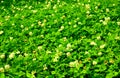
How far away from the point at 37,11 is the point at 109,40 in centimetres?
267

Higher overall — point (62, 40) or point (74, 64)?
point (62, 40)

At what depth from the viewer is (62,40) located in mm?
4488

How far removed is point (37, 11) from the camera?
6332 millimetres

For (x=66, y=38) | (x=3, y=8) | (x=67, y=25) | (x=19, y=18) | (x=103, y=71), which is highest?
(x=3, y=8)

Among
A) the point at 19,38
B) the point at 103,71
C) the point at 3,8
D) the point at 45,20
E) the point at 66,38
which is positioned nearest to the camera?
the point at 103,71

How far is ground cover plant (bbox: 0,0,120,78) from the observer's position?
3.66 meters

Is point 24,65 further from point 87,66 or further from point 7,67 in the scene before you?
point 87,66

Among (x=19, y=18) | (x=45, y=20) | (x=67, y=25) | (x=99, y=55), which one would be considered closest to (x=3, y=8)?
(x=19, y=18)

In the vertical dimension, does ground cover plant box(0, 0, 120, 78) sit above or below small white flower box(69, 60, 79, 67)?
above

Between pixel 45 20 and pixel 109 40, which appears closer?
pixel 109 40

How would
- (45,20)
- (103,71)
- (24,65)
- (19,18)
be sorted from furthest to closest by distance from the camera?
(19,18), (45,20), (24,65), (103,71)

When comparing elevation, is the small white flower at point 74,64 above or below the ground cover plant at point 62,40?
below

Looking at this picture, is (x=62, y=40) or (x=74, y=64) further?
(x=62, y=40)

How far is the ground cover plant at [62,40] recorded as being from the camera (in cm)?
366
